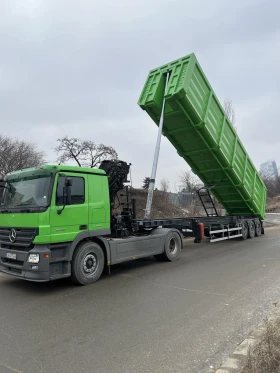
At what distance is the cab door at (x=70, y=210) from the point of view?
6.09 meters

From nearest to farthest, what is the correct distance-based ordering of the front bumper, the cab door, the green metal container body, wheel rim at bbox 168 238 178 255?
1. the front bumper
2. the cab door
3. wheel rim at bbox 168 238 178 255
4. the green metal container body

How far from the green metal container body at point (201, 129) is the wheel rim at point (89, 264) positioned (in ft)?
17.2

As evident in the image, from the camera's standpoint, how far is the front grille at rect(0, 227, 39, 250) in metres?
5.97

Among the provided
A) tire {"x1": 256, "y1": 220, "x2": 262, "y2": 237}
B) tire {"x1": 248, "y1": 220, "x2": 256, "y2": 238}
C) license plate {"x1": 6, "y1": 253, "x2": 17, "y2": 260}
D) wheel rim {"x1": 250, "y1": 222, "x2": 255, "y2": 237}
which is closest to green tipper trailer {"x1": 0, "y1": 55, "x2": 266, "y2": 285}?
license plate {"x1": 6, "y1": 253, "x2": 17, "y2": 260}

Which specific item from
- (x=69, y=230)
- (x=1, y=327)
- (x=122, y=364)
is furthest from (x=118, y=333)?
(x=69, y=230)

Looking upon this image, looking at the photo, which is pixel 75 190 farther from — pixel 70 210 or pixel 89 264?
pixel 89 264

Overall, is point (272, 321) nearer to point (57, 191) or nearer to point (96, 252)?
point (96, 252)

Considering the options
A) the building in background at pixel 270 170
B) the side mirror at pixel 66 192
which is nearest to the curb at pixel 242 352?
the side mirror at pixel 66 192

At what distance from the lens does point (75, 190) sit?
21.5ft

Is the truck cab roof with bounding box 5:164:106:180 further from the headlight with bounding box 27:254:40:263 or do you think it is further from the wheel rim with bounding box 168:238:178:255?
the wheel rim with bounding box 168:238:178:255

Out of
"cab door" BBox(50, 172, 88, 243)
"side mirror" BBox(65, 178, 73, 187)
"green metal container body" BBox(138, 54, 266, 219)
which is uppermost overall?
"green metal container body" BBox(138, 54, 266, 219)

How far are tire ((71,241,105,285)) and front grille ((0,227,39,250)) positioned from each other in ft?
3.21

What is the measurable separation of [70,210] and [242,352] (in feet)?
13.7

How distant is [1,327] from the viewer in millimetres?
4363
